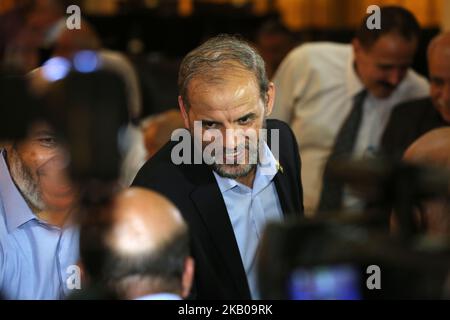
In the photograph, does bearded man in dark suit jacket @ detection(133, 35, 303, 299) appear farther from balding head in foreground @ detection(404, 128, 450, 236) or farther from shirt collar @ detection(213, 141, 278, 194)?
balding head in foreground @ detection(404, 128, 450, 236)

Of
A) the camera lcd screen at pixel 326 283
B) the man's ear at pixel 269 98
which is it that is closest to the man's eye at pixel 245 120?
the man's ear at pixel 269 98

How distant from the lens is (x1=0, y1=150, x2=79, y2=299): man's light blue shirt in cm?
188

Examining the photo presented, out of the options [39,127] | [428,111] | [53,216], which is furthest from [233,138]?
[428,111]

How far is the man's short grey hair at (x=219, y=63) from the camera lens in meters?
2.05

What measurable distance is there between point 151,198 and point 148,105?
3.37 m

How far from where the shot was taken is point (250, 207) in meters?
2.12

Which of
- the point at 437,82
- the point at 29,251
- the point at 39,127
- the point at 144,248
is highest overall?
the point at 39,127

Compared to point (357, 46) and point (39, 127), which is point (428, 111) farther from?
point (39, 127)

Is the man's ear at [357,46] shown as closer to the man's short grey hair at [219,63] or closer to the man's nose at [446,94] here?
the man's nose at [446,94]

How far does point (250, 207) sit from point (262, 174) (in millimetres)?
87

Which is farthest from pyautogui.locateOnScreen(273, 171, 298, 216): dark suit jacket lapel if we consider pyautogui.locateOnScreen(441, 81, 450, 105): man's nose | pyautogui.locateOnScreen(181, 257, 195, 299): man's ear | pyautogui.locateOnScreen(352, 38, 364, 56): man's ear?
pyautogui.locateOnScreen(352, 38, 364, 56): man's ear

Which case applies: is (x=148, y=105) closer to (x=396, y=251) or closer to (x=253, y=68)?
(x=253, y=68)

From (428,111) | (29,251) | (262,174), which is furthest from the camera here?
(428,111)

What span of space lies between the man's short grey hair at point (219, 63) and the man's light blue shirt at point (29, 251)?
0.43 meters
